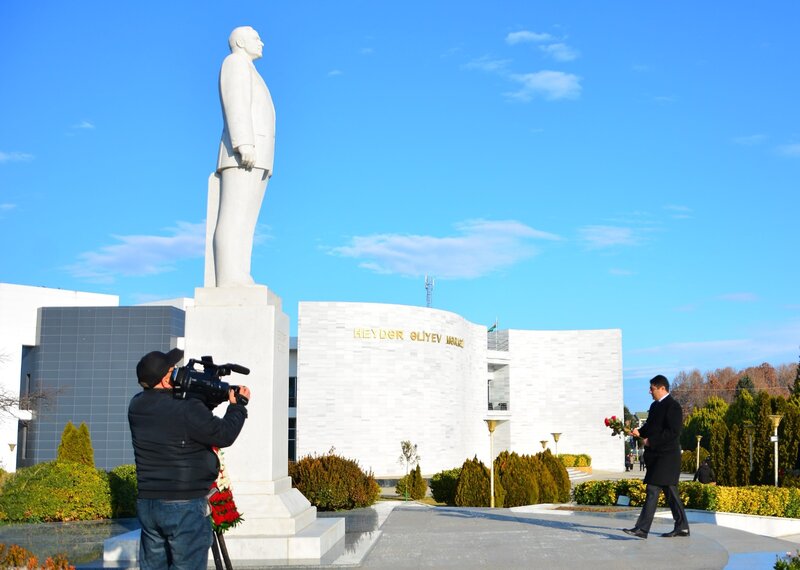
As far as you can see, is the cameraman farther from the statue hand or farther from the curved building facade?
the curved building facade

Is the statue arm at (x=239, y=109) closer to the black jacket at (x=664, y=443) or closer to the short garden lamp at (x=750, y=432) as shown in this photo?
the black jacket at (x=664, y=443)

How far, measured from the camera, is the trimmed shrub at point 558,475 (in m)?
22.1

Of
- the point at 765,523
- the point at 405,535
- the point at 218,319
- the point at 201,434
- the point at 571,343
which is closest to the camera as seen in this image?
the point at 201,434

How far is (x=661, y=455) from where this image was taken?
850 centimetres

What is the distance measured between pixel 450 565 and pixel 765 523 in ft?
28.7

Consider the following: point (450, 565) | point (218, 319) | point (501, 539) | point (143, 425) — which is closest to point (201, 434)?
point (143, 425)

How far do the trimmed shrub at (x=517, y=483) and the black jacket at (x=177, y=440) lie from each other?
630 inches

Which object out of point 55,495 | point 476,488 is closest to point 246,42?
point 55,495

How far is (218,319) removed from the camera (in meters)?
8.32

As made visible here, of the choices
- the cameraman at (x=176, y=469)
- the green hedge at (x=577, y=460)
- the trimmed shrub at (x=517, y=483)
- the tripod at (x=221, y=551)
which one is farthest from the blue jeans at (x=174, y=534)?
the green hedge at (x=577, y=460)

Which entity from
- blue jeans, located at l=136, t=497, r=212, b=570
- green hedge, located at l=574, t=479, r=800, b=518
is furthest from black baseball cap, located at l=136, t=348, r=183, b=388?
green hedge, located at l=574, t=479, r=800, b=518

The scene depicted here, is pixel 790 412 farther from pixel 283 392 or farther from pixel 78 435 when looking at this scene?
pixel 78 435

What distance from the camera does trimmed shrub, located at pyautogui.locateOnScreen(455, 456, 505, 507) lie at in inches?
742

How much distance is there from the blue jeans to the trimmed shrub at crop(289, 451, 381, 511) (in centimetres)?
832
